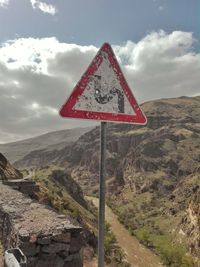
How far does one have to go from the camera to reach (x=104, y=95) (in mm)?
4441

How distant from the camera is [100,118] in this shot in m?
4.35

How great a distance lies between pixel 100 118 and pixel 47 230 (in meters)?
3.47

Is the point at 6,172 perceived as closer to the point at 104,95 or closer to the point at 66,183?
the point at 104,95

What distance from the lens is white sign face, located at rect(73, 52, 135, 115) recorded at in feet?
14.2

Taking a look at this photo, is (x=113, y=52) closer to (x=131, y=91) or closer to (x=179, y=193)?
(x=131, y=91)

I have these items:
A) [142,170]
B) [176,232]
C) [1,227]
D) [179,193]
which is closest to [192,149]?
[142,170]

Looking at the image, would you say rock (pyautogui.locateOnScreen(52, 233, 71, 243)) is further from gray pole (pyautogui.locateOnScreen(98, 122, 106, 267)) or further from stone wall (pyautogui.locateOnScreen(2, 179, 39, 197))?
stone wall (pyautogui.locateOnScreen(2, 179, 39, 197))

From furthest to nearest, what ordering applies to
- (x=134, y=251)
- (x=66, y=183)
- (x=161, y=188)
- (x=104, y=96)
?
(x=161, y=188) → (x=66, y=183) → (x=134, y=251) → (x=104, y=96)

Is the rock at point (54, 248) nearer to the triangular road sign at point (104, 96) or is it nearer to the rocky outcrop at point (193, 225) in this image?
the triangular road sign at point (104, 96)

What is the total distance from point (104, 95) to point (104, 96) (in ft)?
0.04

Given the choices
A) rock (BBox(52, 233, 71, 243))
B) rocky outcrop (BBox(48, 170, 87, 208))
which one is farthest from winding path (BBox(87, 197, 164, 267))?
rock (BBox(52, 233, 71, 243))

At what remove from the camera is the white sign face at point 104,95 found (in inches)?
170

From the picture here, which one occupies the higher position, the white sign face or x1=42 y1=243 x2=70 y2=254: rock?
the white sign face

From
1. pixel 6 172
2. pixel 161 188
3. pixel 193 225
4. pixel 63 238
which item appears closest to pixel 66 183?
pixel 193 225
